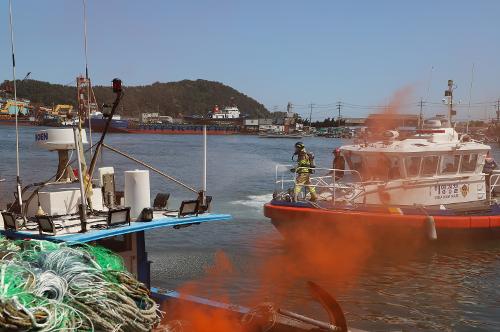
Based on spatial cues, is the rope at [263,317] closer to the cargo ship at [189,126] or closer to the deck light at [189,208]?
the deck light at [189,208]

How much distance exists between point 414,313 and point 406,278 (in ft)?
8.44

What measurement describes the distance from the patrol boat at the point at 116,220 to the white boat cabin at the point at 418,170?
9.41 m

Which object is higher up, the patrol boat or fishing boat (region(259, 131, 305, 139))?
the patrol boat

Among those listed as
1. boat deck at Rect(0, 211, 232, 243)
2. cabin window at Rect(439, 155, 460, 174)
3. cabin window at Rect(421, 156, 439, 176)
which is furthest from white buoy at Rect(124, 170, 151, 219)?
cabin window at Rect(439, 155, 460, 174)

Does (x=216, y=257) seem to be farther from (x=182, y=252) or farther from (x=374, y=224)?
(x=374, y=224)

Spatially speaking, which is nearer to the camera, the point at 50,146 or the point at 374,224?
the point at 50,146

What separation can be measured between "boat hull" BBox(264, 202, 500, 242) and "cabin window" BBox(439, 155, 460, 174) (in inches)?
69.3

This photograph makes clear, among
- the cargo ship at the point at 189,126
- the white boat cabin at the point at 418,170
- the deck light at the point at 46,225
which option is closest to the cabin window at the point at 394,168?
the white boat cabin at the point at 418,170

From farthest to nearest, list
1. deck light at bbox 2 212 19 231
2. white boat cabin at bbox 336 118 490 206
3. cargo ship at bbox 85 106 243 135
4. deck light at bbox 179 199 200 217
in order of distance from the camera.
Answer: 1. cargo ship at bbox 85 106 243 135
2. white boat cabin at bbox 336 118 490 206
3. deck light at bbox 179 199 200 217
4. deck light at bbox 2 212 19 231

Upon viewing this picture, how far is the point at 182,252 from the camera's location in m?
16.2

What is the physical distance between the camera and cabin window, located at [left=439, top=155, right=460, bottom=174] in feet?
56.4

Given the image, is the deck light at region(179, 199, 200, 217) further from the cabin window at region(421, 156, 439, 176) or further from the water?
the cabin window at region(421, 156, 439, 176)

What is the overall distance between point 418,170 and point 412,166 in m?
0.23

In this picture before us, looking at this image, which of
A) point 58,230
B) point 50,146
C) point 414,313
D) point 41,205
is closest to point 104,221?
point 58,230
